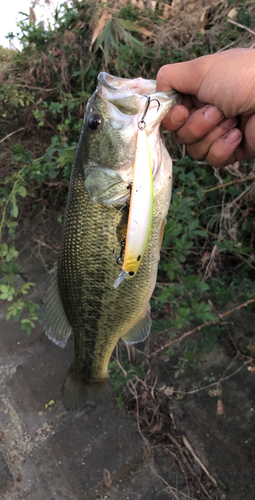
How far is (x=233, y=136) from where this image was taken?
5.01 ft

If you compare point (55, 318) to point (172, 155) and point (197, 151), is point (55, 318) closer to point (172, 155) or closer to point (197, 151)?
point (197, 151)

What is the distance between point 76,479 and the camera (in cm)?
210

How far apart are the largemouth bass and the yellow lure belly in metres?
0.21

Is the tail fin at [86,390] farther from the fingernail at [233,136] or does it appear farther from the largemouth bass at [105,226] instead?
the fingernail at [233,136]

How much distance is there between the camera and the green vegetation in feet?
6.91

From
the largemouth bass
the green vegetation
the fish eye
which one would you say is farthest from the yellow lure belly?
the green vegetation

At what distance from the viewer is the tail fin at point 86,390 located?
1.79 m

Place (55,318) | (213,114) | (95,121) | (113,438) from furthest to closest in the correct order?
(113,438) → (55,318) → (213,114) → (95,121)

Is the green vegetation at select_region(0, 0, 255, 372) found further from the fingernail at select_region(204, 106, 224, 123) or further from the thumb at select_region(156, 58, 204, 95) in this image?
the thumb at select_region(156, 58, 204, 95)

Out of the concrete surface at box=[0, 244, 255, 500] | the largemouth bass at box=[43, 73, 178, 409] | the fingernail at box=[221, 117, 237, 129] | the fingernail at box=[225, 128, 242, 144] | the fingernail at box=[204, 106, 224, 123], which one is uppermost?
the fingernail at box=[204, 106, 224, 123]

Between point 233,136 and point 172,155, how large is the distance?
1.37 meters

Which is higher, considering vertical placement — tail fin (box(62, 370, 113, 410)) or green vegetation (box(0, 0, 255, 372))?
green vegetation (box(0, 0, 255, 372))

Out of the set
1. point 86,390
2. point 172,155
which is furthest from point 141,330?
point 172,155

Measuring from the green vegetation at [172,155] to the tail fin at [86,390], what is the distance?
0.33m
